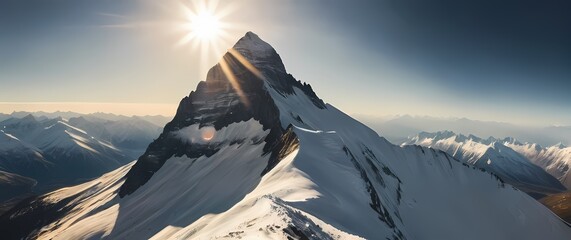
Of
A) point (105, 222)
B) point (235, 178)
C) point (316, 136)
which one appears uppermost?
point (316, 136)

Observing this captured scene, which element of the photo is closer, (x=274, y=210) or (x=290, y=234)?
(x=290, y=234)

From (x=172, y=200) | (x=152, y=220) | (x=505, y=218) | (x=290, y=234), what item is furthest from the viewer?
(x=505, y=218)

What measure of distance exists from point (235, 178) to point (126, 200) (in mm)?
84349

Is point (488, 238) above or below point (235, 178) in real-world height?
below

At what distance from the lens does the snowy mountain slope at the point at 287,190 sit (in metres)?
55.7

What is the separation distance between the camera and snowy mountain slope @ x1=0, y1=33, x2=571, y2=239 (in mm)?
55656

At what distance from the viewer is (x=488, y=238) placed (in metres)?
144

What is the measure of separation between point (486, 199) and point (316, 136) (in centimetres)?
12263

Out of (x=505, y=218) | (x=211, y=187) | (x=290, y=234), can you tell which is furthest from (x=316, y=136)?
(x=505, y=218)

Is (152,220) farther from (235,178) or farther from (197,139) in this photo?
(197,139)

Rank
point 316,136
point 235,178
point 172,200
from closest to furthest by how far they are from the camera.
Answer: point 316,136 → point 235,178 → point 172,200

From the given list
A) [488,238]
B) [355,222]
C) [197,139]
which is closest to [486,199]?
[488,238]

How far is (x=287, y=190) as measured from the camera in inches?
2237

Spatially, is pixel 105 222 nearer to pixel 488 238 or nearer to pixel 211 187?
pixel 211 187
